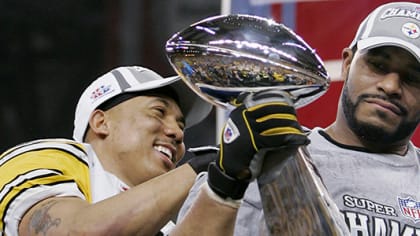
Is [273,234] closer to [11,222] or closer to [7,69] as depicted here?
[11,222]

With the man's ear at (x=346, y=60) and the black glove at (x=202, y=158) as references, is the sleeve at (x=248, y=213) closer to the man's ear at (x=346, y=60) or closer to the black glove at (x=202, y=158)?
the black glove at (x=202, y=158)

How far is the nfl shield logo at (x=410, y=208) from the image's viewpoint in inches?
76.9

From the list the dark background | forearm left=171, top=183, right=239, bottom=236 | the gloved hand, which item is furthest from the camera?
the dark background

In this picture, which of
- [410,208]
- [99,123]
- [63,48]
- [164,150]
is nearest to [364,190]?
[410,208]

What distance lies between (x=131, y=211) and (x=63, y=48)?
1.05 meters

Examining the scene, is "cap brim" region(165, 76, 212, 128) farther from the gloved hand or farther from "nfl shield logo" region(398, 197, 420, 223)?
the gloved hand

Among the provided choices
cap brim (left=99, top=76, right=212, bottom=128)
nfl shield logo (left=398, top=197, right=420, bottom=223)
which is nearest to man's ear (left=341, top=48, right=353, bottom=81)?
nfl shield logo (left=398, top=197, right=420, bottom=223)

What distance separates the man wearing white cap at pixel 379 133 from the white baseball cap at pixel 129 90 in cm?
37

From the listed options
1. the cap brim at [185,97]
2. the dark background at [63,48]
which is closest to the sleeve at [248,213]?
the cap brim at [185,97]

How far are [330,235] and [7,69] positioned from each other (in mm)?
1628

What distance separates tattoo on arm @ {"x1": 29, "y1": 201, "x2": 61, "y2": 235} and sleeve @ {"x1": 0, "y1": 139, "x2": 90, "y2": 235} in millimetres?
22

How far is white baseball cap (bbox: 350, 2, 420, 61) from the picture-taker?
1994 millimetres

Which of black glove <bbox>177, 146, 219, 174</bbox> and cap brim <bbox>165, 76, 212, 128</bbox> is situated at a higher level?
black glove <bbox>177, 146, 219, 174</bbox>

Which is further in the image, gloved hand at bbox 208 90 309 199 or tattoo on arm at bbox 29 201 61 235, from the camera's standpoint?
tattoo on arm at bbox 29 201 61 235
